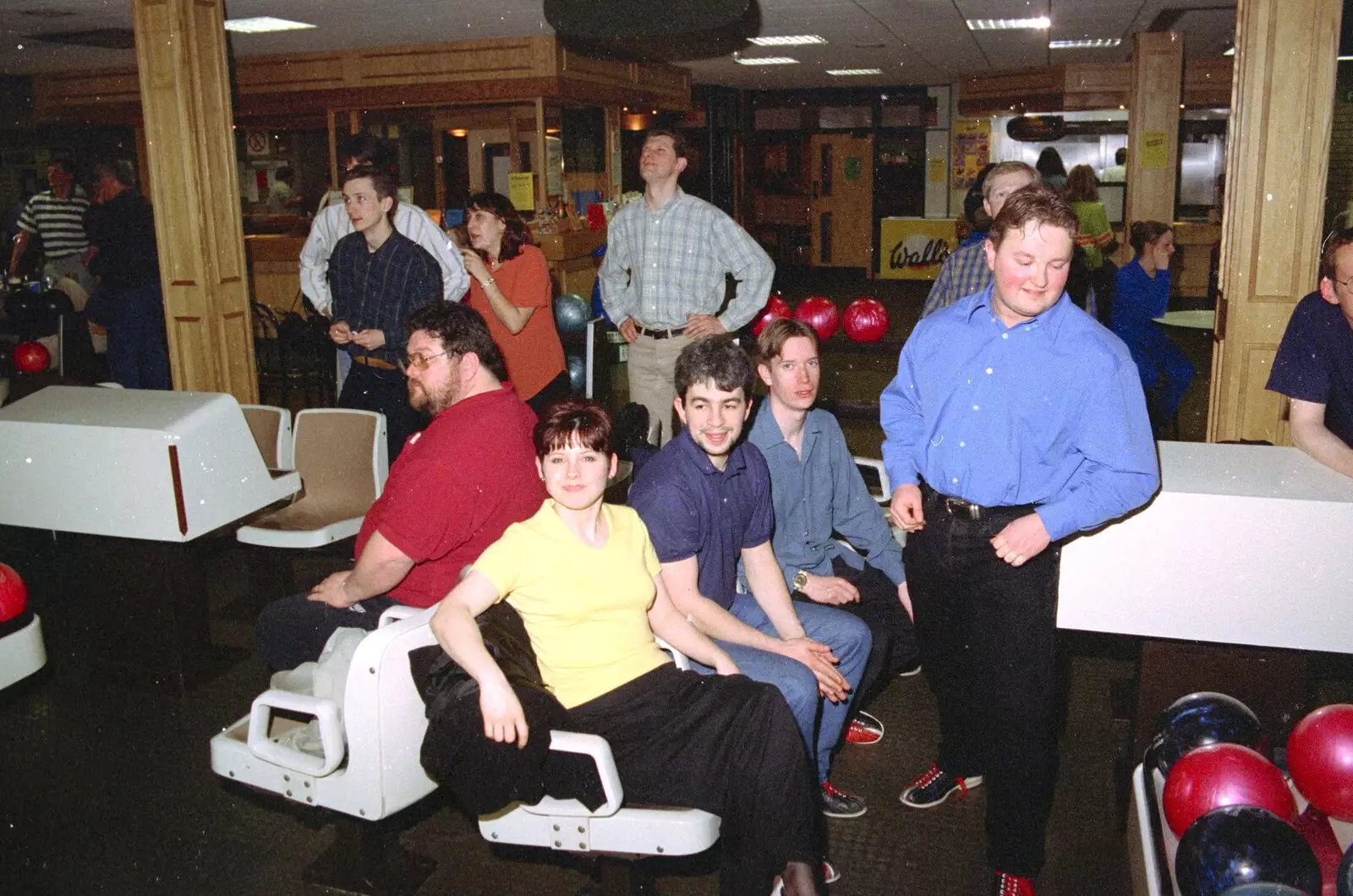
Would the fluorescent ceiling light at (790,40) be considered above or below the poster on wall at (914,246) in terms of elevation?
above

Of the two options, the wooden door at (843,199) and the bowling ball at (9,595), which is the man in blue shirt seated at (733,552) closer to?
the bowling ball at (9,595)

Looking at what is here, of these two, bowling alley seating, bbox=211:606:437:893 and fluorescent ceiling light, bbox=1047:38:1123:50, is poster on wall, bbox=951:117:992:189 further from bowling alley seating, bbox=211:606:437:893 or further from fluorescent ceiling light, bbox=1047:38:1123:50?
bowling alley seating, bbox=211:606:437:893

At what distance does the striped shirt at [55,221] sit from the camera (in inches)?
328

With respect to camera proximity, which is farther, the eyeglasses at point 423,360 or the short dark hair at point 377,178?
the short dark hair at point 377,178

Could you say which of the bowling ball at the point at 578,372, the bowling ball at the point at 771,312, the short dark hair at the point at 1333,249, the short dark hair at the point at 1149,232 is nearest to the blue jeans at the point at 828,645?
the short dark hair at the point at 1333,249

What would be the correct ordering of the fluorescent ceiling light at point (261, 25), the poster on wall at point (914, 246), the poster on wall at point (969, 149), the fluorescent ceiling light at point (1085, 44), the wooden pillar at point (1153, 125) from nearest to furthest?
the fluorescent ceiling light at point (261, 25) → the wooden pillar at point (1153, 125) → the fluorescent ceiling light at point (1085, 44) → the poster on wall at point (914, 246) → the poster on wall at point (969, 149)

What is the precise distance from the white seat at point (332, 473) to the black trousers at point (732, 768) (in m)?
1.88

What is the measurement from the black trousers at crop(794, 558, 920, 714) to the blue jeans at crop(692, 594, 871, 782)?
0.09 m

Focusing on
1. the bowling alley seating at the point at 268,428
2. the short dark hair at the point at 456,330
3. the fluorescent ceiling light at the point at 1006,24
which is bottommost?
the bowling alley seating at the point at 268,428

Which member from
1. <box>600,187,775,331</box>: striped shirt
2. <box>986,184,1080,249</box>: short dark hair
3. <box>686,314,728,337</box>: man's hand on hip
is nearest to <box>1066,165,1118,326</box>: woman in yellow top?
<box>600,187,775,331</box>: striped shirt

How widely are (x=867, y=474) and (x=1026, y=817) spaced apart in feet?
9.73

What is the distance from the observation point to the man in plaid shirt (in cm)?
314

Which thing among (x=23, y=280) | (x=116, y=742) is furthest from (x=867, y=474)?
(x=23, y=280)

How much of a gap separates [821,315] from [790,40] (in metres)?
6.40
